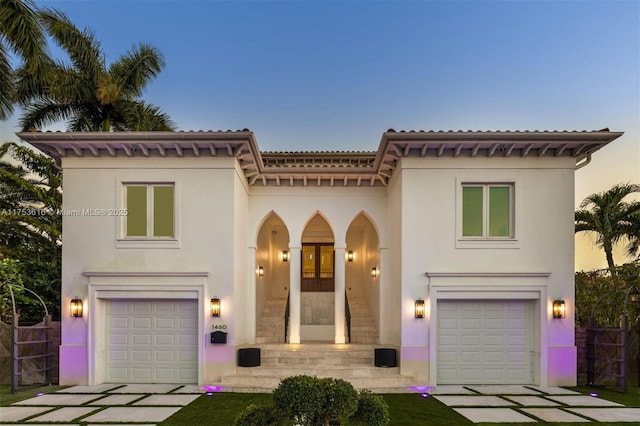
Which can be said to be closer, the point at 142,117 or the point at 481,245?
the point at 481,245

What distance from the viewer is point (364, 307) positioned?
15547 mm

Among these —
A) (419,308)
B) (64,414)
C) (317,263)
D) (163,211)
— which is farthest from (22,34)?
(317,263)

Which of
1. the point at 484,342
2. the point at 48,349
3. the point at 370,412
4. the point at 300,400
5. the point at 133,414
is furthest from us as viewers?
the point at 484,342

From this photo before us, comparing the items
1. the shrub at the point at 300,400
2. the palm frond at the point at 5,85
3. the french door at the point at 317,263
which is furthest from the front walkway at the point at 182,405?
the french door at the point at 317,263

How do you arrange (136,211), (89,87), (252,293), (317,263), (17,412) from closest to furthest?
1. (17,412)
2. (136,211)
3. (252,293)
4. (89,87)
5. (317,263)

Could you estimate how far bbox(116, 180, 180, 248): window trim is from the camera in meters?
10.6

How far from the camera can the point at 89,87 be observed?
51.4ft

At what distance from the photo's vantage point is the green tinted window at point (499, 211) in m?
10.7

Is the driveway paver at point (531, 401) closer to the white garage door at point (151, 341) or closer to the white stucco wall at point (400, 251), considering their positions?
the white stucco wall at point (400, 251)

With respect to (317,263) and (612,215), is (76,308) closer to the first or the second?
(317,263)

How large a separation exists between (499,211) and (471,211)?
72 centimetres

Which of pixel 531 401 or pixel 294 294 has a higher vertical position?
pixel 294 294

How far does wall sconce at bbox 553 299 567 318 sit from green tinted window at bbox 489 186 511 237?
1965mm

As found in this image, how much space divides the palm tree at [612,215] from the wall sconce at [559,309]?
8.45 meters
